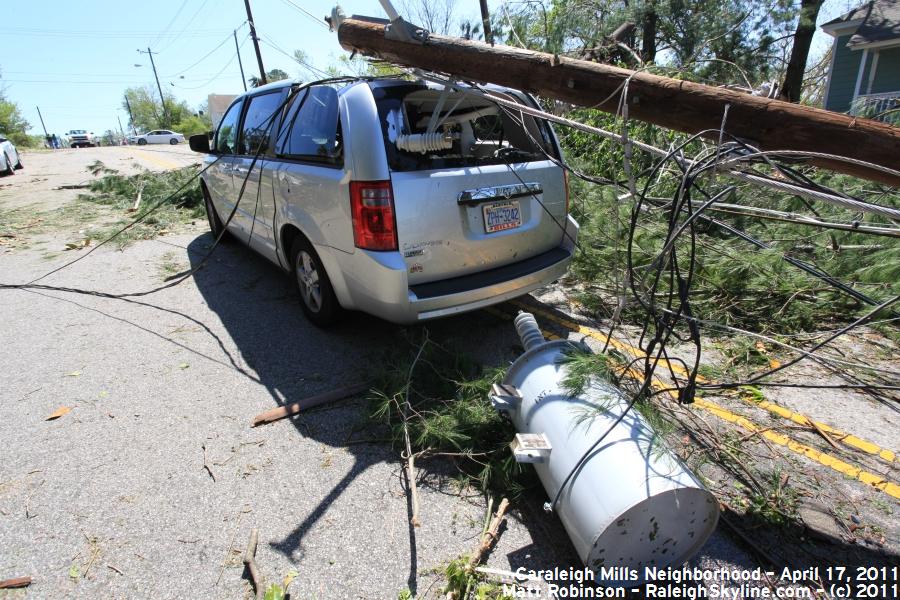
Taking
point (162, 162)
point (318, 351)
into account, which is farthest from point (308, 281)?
point (162, 162)

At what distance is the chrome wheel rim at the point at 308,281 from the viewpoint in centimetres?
406

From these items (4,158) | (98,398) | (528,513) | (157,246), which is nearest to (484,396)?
(528,513)

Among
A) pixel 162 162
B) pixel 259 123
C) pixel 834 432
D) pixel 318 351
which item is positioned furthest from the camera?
pixel 162 162

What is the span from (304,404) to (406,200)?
1.48m

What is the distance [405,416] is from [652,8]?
46.6 feet

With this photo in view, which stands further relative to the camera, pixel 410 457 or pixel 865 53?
pixel 865 53

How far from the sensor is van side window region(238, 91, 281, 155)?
4527 millimetres

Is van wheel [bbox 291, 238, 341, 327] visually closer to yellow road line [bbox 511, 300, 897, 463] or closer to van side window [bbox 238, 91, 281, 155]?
van side window [bbox 238, 91, 281, 155]

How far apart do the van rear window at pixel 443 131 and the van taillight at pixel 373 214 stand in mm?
206

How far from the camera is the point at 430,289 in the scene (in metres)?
3.35

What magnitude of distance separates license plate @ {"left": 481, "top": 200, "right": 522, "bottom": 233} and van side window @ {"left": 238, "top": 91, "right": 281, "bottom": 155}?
7.40ft

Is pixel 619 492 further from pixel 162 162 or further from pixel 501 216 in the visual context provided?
pixel 162 162

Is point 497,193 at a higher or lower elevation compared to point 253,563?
higher

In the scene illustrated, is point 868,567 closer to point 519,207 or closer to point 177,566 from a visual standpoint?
point 519,207
